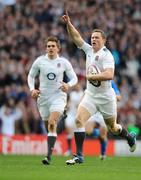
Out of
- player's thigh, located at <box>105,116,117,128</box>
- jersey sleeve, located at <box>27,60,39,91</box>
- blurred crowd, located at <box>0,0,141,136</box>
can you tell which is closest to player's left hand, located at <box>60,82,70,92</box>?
jersey sleeve, located at <box>27,60,39,91</box>

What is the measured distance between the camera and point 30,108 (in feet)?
88.7

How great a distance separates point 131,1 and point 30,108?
283 inches

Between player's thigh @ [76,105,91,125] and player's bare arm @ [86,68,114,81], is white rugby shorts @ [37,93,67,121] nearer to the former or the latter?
player's thigh @ [76,105,91,125]

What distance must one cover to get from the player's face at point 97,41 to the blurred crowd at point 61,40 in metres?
10.7

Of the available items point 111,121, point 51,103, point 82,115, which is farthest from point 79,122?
point 51,103

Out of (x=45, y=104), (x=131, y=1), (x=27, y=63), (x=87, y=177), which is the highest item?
(x=131, y=1)

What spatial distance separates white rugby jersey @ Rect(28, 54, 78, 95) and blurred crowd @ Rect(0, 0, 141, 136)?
359 inches

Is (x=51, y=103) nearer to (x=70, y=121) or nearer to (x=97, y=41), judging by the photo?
(x=97, y=41)

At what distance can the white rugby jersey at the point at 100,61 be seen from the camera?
619 inches

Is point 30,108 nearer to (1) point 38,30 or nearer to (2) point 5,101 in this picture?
(2) point 5,101

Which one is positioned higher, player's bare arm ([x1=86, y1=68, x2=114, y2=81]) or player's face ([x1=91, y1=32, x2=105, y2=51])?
player's face ([x1=91, y1=32, x2=105, y2=51])

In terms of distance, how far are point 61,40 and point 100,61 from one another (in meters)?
13.6

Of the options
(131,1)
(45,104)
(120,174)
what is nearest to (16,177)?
(120,174)

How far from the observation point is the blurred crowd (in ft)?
88.6
